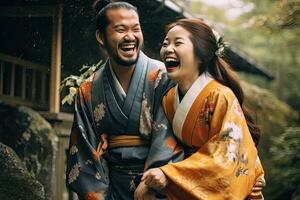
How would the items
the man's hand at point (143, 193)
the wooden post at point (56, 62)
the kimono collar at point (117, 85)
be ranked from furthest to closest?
the wooden post at point (56, 62)
the kimono collar at point (117, 85)
the man's hand at point (143, 193)

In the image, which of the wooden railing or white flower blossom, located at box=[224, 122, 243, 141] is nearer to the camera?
white flower blossom, located at box=[224, 122, 243, 141]

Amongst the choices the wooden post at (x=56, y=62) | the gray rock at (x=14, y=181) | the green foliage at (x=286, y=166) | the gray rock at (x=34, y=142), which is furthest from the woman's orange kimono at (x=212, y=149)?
the green foliage at (x=286, y=166)

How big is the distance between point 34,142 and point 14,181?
7.44 feet

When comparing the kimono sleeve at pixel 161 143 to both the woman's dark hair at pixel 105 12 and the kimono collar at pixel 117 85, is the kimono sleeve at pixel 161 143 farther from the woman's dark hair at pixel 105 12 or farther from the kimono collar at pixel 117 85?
the woman's dark hair at pixel 105 12

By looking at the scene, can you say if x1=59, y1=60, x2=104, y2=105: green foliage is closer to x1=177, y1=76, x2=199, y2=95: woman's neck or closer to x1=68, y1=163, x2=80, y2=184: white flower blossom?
x1=68, y1=163, x2=80, y2=184: white flower blossom

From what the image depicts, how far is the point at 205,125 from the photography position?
3492mm

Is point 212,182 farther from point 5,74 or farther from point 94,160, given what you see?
point 5,74

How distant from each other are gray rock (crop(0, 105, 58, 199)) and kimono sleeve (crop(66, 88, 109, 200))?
3.24 metres

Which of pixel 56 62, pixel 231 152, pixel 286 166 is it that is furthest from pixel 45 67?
pixel 286 166

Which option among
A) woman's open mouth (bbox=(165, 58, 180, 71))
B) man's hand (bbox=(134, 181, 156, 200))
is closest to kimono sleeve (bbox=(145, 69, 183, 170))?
man's hand (bbox=(134, 181, 156, 200))

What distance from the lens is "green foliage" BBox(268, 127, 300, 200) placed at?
11656mm

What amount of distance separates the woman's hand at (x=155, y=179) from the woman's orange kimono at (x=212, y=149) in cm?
4

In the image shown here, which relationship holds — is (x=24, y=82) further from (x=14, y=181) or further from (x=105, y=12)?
(x=105, y=12)

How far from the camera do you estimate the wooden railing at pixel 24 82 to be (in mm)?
7977
